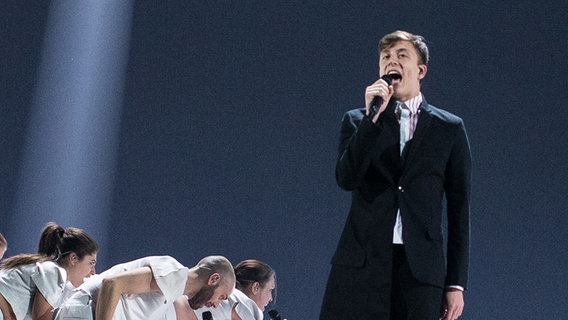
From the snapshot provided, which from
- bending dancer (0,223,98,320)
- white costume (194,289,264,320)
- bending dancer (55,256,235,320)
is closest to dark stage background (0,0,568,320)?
white costume (194,289,264,320)

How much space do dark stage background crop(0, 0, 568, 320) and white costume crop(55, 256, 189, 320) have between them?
186cm

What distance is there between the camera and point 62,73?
5.27 m

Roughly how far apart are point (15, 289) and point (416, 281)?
218cm

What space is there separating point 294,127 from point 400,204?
11.8ft

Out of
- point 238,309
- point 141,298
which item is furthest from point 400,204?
point 238,309

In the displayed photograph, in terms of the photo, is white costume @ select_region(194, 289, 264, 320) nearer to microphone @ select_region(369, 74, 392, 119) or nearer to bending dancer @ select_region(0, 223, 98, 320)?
bending dancer @ select_region(0, 223, 98, 320)

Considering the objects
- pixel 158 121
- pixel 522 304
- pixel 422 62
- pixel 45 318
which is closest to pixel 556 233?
pixel 522 304

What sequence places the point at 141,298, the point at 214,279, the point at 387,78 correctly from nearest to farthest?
the point at 387,78 → the point at 141,298 → the point at 214,279

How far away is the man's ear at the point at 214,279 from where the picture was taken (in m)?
3.39

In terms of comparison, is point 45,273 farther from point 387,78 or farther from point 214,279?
point 387,78

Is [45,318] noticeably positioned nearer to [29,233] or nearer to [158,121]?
[29,233]

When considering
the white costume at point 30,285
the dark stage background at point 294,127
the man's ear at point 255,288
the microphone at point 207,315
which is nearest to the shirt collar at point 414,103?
the microphone at point 207,315

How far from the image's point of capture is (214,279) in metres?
3.40

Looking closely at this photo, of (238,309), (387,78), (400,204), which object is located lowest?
(238,309)
